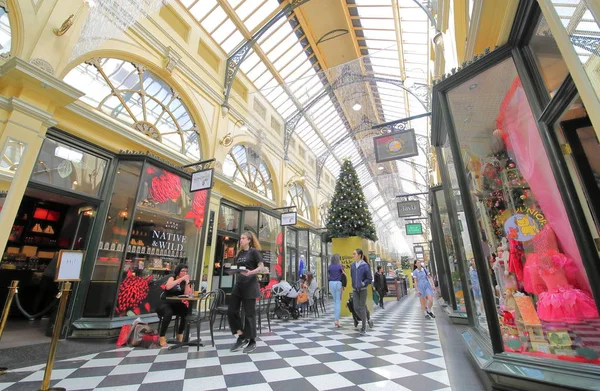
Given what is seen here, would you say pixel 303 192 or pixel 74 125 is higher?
pixel 303 192

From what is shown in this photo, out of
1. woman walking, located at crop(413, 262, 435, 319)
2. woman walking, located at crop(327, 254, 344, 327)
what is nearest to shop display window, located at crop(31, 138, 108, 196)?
woman walking, located at crop(327, 254, 344, 327)

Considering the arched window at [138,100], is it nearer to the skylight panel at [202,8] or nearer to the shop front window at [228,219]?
the shop front window at [228,219]

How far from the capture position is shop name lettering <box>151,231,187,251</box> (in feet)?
16.5

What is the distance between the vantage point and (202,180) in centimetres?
530

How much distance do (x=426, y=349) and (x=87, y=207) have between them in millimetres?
5938

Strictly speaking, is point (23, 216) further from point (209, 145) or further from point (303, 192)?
point (303, 192)

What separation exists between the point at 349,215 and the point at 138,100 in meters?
5.96

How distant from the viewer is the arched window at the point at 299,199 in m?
12.3

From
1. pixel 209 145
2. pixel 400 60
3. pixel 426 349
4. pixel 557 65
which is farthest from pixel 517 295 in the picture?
pixel 400 60

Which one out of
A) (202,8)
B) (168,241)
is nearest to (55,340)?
(168,241)

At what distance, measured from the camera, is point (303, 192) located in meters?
13.8

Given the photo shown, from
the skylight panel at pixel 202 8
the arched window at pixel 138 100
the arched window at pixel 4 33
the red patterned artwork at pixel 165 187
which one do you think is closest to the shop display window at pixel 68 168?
the red patterned artwork at pixel 165 187

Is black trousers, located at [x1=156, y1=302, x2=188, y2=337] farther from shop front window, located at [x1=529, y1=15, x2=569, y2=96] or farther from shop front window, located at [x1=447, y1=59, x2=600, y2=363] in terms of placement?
shop front window, located at [x1=529, y1=15, x2=569, y2=96]

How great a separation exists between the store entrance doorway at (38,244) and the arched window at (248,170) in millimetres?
3883
